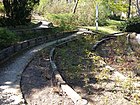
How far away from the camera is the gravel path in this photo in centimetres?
884

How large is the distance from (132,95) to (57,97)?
7.06 ft

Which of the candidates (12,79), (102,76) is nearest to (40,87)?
(12,79)

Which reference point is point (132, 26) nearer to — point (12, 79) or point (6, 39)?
point (6, 39)

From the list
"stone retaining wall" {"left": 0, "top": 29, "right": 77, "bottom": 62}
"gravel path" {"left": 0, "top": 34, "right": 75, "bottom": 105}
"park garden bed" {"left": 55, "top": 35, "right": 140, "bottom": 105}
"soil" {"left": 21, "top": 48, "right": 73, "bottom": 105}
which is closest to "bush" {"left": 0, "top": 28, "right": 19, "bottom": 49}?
"stone retaining wall" {"left": 0, "top": 29, "right": 77, "bottom": 62}

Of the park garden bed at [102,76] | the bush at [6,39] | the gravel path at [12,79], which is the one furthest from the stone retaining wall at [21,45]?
the park garden bed at [102,76]

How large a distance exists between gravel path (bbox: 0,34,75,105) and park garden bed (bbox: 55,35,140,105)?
5.07ft

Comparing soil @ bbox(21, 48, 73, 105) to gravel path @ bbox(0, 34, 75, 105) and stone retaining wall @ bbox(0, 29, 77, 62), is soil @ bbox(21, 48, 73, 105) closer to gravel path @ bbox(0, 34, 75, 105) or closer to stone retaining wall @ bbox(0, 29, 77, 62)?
gravel path @ bbox(0, 34, 75, 105)

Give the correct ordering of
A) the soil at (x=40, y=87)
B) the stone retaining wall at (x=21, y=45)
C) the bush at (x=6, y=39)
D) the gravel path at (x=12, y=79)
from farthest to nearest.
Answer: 1. the bush at (x=6, y=39)
2. the stone retaining wall at (x=21, y=45)
3. the gravel path at (x=12, y=79)
4. the soil at (x=40, y=87)

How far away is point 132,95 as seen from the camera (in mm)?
8922

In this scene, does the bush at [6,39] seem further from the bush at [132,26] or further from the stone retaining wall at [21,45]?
the bush at [132,26]

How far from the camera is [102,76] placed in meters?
11.2

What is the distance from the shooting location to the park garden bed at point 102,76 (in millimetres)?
8844

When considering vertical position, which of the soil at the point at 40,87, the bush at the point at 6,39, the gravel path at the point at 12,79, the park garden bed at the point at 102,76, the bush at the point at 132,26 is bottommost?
the bush at the point at 132,26

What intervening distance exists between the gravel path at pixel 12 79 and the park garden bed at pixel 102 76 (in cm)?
155
